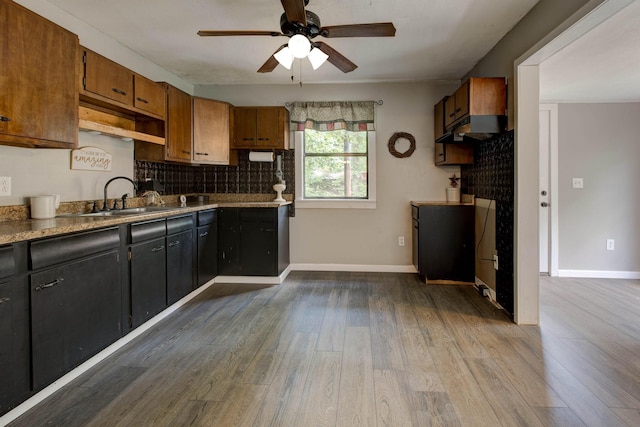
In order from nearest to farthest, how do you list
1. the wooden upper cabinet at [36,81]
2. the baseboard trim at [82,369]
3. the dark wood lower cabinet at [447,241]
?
the baseboard trim at [82,369], the wooden upper cabinet at [36,81], the dark wood lower cabinet at [447,241]

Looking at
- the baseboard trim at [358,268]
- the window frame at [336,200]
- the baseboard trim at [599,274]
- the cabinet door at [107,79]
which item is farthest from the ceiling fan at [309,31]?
the baseboard trim at [599,274]

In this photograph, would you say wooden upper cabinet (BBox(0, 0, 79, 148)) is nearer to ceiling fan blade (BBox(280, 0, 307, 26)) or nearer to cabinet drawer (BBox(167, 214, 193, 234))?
cabinet drawer (BBox(167, 214, 193, 234))

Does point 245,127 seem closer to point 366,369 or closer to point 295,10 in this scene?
point 295,10

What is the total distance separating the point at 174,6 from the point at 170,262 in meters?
1.95

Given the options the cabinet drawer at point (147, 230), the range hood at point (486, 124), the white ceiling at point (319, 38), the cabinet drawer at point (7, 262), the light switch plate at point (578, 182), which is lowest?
the cabinet drawer at point (7, 262)

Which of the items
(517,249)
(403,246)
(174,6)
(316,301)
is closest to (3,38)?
(174,6)

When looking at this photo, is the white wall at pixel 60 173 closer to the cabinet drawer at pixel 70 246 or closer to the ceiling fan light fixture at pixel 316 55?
the cabinet drawer at pixel 70 246

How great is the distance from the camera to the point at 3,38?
1.82 metres

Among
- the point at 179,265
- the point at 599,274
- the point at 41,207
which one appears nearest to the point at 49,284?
the point at 41,207

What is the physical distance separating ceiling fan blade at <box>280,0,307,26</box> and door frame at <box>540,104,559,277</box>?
3.61 meters

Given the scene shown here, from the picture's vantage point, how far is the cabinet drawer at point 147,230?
8.09 ft

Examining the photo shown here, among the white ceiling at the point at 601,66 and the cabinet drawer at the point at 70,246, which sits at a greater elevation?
the white ceiling at the point at 601,66

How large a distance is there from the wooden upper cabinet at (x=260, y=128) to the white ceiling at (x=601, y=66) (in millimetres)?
2728

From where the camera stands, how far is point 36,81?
200cm
